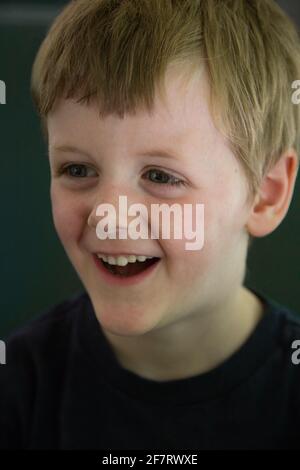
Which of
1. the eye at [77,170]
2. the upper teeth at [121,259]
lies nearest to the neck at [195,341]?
the upper teeth at [121,259]

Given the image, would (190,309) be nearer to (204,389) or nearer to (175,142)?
(204,389)

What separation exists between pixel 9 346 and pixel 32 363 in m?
0.04

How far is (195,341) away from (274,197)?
196mm

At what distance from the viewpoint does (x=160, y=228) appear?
72cm

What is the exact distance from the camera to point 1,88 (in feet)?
2.53

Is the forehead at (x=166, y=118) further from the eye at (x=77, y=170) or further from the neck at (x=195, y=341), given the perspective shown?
the neck at (x=195, y=341)

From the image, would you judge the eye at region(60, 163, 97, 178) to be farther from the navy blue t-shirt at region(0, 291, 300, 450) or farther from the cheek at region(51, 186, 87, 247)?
the navy blue t-shirt at region(0, 291, 300, 450)

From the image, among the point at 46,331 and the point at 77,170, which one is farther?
the point at 46,331

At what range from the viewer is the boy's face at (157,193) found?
688 millimetres

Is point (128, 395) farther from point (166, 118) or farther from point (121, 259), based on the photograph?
point (166, 118)

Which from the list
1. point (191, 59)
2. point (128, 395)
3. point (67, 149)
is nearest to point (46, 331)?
point (128, 395)

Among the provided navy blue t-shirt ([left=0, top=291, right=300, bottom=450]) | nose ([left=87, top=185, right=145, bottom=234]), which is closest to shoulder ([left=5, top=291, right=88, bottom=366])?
navy blue t-shirt ([left=0, top=291, right=300, bottom=450])

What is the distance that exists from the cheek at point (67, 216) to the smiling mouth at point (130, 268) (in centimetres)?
4
